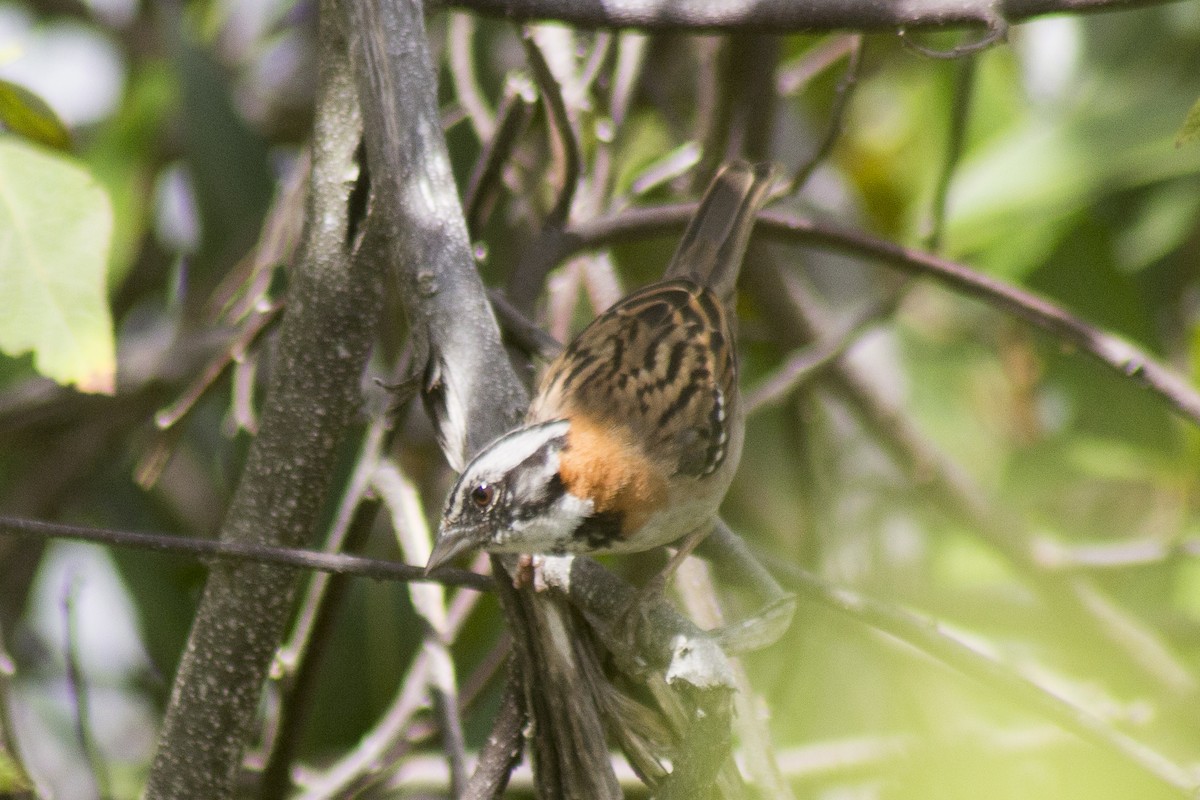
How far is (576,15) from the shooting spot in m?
1.86

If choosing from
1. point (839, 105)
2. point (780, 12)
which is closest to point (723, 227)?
point (839, 105)

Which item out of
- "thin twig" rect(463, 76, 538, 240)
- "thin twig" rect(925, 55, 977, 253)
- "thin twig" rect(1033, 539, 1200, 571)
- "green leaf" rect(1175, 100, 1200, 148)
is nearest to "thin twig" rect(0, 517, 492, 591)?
"thin twig" rect(463, 76, 538, 240)

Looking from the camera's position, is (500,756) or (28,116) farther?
(28,116)

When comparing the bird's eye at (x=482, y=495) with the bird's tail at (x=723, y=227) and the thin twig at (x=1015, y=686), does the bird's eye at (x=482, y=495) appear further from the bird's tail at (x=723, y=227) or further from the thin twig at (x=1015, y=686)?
the bird's tail at (x=723, y=227)

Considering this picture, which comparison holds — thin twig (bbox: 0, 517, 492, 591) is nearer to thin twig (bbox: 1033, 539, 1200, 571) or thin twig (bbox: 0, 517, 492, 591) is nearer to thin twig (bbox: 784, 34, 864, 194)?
thin twig (bbox: 784, 34, 864, 194)

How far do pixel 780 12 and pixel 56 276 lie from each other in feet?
3.34

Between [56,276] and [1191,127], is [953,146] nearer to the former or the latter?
[1191,127]

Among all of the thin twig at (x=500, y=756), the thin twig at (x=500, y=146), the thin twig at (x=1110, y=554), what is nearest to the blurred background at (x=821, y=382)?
the thin twig at (x=1110, y=554)

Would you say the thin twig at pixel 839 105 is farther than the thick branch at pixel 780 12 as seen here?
Yes

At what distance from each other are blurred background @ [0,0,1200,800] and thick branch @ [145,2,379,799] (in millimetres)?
549

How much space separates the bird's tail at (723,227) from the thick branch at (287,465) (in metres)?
0.91

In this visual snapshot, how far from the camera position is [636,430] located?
238cm

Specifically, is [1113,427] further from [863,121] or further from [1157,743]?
[863,121]

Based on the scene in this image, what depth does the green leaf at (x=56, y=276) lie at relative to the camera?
1733mm
